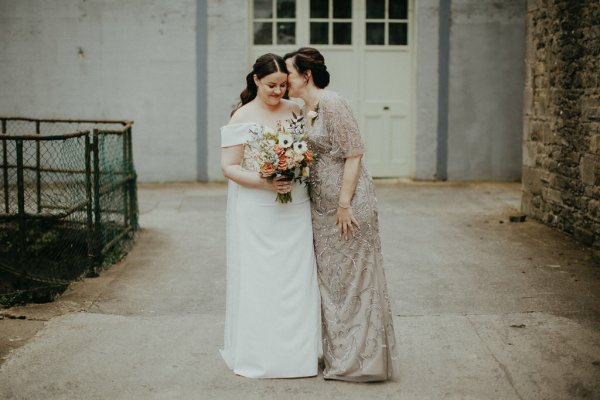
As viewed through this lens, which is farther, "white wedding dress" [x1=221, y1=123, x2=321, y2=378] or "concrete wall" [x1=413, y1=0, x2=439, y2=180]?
"concrete wall" [x1=413, y1=0, x2=439, y2=180]

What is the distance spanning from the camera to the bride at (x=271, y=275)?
4.89 meters

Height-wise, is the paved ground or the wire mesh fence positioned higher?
the wire mesh fence

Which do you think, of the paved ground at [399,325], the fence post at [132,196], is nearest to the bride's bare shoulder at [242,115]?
the paved ground at [399,325]

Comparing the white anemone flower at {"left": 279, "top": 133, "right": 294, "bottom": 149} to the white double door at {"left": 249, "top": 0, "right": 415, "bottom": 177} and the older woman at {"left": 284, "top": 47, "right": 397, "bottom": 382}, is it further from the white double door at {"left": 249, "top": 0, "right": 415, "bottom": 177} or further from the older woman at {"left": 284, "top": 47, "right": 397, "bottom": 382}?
the white double door at {"left": 249, "top": 0, "right": 415, "bottom": 177}

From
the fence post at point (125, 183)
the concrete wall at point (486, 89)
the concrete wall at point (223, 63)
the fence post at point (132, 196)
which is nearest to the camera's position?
the fence post at point (125, 183)

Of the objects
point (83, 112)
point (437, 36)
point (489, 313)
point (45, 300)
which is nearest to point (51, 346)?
point (45, 300)

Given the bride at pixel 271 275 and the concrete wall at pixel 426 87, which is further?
the concrete wall at pixel 426 87

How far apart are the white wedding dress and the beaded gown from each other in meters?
0.09

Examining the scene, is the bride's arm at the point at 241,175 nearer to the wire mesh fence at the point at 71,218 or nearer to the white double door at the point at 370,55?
the wire mesh fence at the point at 71,218

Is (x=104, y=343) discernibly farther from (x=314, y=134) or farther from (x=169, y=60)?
→ (x=169, y=60)

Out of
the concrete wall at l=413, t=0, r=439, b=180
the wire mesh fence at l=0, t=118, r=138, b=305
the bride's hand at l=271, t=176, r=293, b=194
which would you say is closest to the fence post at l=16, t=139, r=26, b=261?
the wire mesh fence at l=0, t=118, r=138, b=305

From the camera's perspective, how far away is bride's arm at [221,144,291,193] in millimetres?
4750

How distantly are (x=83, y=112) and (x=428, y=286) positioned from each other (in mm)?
8320

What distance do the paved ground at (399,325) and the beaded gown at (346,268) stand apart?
17 cm
